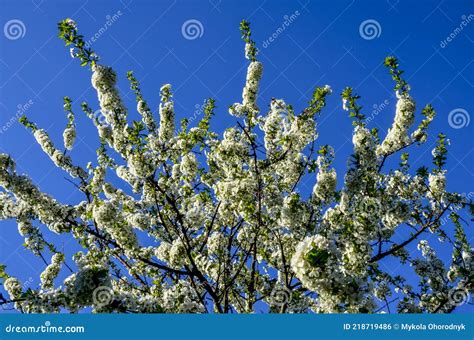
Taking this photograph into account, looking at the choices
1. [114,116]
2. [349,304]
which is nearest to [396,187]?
[349,304]

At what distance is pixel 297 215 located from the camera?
8391 millimetres

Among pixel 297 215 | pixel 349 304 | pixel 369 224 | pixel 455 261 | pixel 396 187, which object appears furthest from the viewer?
pixel 396 187

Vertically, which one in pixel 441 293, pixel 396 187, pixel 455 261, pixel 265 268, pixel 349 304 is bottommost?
pixel 349 304

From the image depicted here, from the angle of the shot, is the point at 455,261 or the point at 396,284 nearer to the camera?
the point at 455,261

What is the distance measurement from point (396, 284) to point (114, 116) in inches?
268

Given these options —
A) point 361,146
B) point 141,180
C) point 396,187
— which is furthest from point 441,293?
point 141,180

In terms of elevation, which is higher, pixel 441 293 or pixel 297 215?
pixel 297 215

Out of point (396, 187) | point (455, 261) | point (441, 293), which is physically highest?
point (396, 187)

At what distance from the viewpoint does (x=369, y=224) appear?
7621 millimetres

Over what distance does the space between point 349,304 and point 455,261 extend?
4.77 m

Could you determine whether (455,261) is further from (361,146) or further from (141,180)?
(141,180)

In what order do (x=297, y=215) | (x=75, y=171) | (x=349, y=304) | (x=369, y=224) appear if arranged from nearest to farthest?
(x=349, y=304) < (x=369, y=224) < (x=297, y=215) < (x=75, y=171)

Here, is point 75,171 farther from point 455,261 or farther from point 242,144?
point 455,261

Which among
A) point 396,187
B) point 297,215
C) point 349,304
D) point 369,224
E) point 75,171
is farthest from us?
point 75,171
